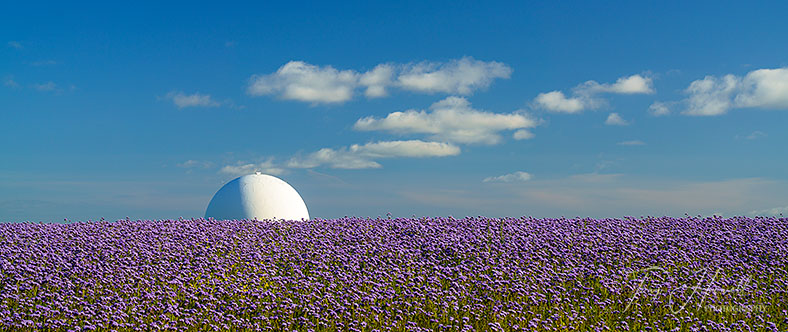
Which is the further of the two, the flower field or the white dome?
the white dome

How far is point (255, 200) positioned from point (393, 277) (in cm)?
1294

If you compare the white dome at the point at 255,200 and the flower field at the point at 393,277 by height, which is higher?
the white dome at the point at 255,200

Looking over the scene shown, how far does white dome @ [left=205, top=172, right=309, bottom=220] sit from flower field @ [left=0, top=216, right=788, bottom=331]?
7.80 m

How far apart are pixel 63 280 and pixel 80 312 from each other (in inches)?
66.3

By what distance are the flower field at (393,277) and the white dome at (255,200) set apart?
7797 millimetres

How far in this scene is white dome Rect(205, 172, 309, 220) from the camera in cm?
2172

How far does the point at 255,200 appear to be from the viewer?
21875mm

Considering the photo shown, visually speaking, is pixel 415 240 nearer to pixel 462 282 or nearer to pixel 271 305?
pixel 462 282

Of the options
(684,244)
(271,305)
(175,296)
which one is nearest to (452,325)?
(271,305)

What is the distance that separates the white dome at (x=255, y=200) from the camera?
71.3ft

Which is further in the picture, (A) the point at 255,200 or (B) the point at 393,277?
(A) the point at 255,200

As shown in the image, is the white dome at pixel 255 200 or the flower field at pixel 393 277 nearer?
the flower field at pixel 393 277

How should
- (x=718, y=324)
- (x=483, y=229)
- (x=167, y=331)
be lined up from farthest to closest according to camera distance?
(x=483, y=229), (x=718, y=324), (x=167, y=331)

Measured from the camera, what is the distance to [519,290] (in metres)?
9.26
